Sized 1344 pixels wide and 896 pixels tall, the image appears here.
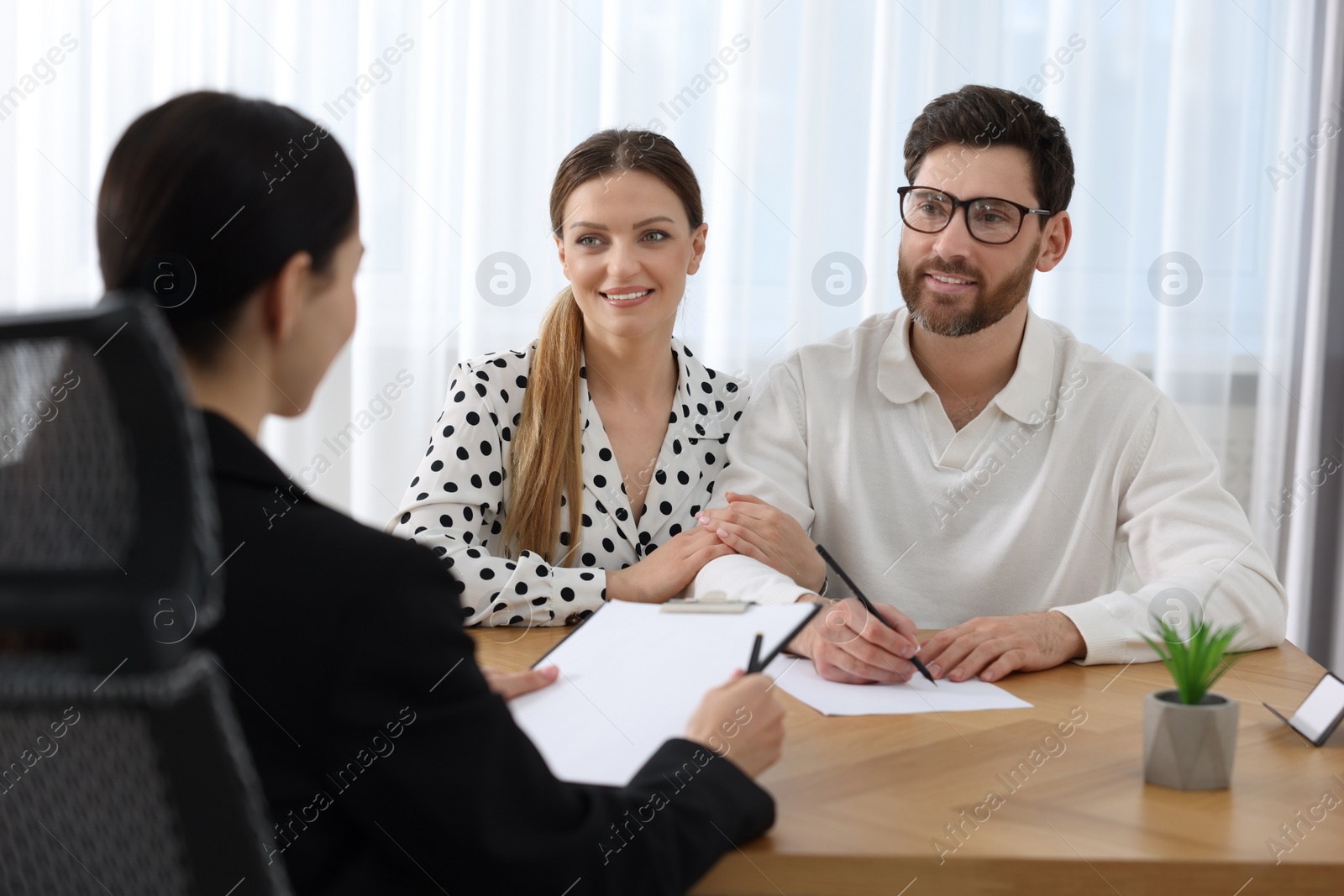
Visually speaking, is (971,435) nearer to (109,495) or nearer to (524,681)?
(524,681)

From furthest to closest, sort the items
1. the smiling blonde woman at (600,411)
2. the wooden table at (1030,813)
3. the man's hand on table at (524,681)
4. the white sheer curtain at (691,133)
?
the white sheer curtain at (691,133), the smiling blonde woman at (600,411), the man's hand on table at (524,681), the wooden table at (1030,813)

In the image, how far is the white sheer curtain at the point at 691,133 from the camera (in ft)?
8.94

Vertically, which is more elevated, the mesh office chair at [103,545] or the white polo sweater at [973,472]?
the mesh office chair at [103,545]

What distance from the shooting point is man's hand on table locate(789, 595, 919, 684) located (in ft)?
4.09

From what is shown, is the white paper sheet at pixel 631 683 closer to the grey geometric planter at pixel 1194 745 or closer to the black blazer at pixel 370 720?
the black blazer at pixel 370 720

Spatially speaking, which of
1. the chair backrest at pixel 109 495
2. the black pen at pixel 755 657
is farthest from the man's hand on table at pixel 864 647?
the chair backrest at pixel 109 495

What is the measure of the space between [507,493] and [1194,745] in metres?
1.13

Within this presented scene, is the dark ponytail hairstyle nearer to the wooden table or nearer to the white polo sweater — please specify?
the wooden table

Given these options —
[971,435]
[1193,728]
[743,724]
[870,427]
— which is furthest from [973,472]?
[743,724]

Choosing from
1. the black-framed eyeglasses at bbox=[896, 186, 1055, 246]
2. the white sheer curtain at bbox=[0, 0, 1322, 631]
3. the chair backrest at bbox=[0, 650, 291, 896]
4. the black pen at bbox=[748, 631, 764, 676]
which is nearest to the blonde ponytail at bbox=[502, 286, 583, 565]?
the black-framed eyeglasses at bbox=[896, 186, 1055, 246]

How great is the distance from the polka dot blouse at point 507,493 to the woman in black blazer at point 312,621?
785mm

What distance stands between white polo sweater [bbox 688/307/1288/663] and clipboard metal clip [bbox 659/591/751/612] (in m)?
0.55

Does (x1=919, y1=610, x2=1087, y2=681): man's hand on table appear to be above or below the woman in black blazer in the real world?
below

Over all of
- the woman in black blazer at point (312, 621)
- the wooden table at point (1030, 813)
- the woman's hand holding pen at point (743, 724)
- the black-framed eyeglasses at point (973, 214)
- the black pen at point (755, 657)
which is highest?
the black-framed eyeglasses at point (973, 214)
